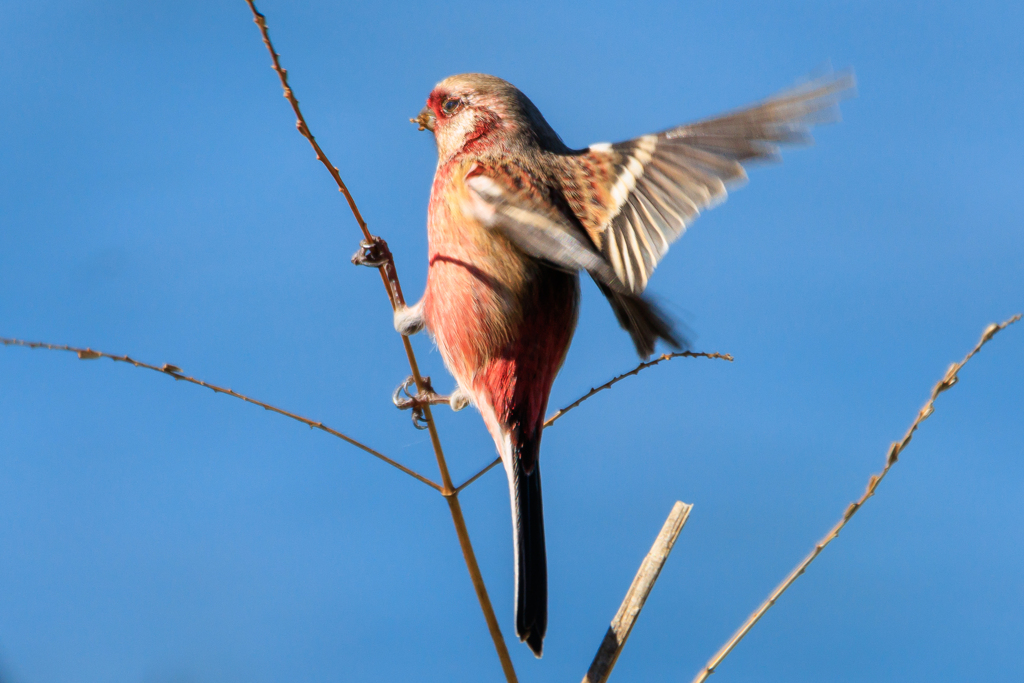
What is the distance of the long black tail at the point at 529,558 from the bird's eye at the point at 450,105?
829 mm

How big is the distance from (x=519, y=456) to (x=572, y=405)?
20 cm

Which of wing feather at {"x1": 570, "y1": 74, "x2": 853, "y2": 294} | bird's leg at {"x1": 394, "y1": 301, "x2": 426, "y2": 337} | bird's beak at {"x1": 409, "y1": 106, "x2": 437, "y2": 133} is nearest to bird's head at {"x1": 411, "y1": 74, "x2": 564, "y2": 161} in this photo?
bird's beak at {"x1": 409, "y1": 106, "x2": 437, "y2": 133}

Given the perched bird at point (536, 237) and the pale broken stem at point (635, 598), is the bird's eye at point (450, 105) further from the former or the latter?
the pale broken stem at point (635, 598)

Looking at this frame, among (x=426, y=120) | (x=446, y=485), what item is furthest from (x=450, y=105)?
(x=446, y=485)

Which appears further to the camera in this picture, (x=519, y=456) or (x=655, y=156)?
(x=655, y=156)

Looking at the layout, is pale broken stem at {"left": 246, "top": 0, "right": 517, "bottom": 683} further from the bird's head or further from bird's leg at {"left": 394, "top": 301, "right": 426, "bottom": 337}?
the bird's head

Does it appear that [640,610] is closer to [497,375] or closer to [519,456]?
[519,456]

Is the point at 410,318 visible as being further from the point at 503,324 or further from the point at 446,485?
the point at 446,485

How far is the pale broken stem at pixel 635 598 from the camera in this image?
1079mm

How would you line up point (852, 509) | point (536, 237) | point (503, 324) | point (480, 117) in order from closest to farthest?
point (852, 509) → point (536, 237) → point (503, 324) → point (480, 117)

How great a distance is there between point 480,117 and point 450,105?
96 mm

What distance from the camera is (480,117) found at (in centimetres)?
182

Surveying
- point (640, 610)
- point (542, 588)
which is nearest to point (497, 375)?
point (542, 588)

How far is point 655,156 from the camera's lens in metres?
1.64
